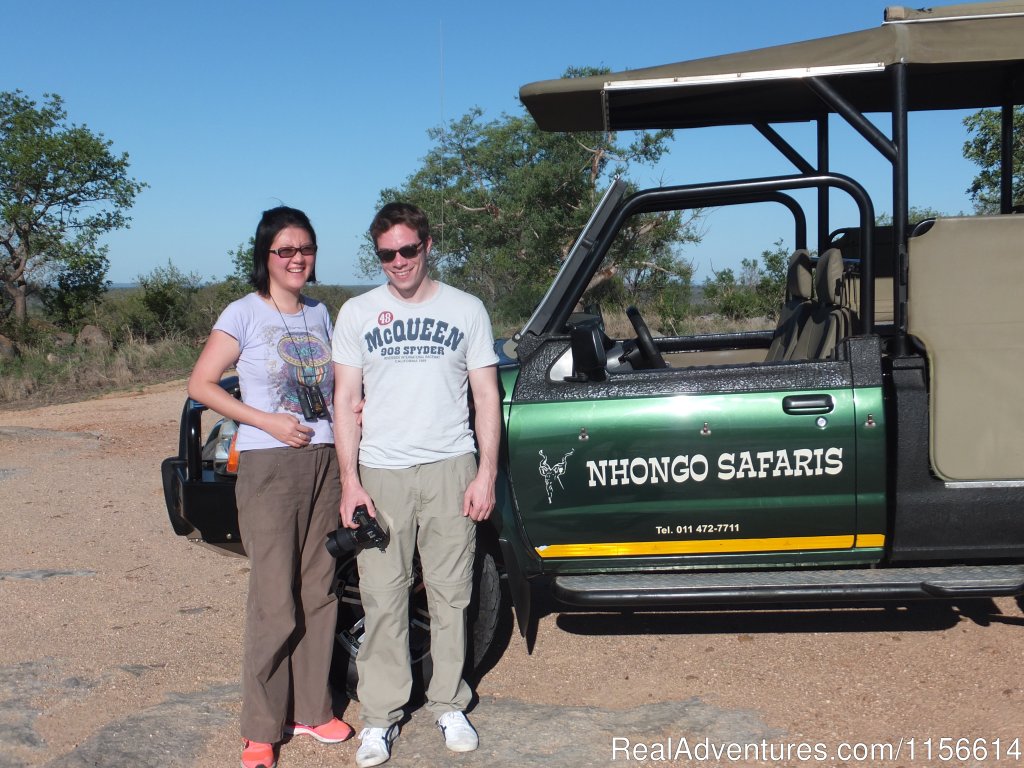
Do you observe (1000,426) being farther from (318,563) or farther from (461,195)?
(461,195)

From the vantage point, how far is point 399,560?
342 centimetres

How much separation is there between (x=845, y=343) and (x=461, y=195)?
66.4ft

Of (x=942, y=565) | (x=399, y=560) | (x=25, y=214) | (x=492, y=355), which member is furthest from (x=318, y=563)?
(x=25, y=214)

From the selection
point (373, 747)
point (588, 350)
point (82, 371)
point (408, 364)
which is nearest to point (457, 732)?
point (373, 747)

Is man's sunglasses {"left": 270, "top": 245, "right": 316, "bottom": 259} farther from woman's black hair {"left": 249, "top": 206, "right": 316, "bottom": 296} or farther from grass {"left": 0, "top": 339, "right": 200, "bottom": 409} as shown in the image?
grass {"left": 0, "top": 339, "right": 200, "bottom": 409}

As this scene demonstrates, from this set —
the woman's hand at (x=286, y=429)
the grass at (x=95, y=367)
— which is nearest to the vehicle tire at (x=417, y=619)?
the woman's hand at (x=286, y=429)

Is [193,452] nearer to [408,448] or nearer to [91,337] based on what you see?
[408,448]

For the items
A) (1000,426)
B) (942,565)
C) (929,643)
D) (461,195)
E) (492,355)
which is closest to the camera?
(492,355)

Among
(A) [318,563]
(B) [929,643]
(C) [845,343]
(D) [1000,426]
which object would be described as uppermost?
(C) [845,343]

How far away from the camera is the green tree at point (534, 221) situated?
1841 cm

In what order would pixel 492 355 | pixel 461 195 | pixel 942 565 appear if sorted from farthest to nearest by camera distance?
1. pixel 461 195
2. pixel 942 565
3. pixel 492 355

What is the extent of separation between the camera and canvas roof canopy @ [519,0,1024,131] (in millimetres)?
3596

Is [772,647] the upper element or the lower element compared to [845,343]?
lower

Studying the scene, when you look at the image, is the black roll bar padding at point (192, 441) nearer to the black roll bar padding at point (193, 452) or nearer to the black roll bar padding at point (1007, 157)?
the black roll bar padding at point (193, 452)
